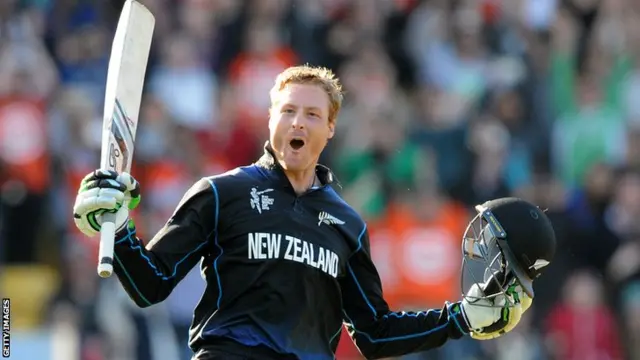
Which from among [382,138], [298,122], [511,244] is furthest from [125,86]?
[382,138]

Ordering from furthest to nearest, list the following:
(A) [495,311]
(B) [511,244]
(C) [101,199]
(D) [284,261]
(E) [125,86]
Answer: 1. (E) [125,86]
2. (A) [495,311]
3. (B) [511,244]
4. (D) [284,261]
5. (C) [101,199]

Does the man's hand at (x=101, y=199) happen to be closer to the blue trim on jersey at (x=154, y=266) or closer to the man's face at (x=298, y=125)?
the blue trim on jersey at (x=154, y=266)

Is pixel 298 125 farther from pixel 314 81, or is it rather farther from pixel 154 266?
pixel 154 266

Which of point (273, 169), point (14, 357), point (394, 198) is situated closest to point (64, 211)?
point (14, 357)

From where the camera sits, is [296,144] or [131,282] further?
[296,144]

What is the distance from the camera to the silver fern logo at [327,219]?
6.16m

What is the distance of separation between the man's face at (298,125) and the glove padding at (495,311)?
0.92 metres

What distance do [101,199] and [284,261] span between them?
2.93ft

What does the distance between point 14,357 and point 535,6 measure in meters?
6.56

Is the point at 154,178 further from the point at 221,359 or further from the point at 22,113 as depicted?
the point at 221,359

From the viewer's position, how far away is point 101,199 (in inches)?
212

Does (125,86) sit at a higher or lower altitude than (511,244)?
higher

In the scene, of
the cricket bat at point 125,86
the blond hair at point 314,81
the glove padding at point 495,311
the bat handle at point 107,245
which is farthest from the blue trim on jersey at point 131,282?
the glove padding at point 495,311

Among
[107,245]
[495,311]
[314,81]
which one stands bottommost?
[495,311]
